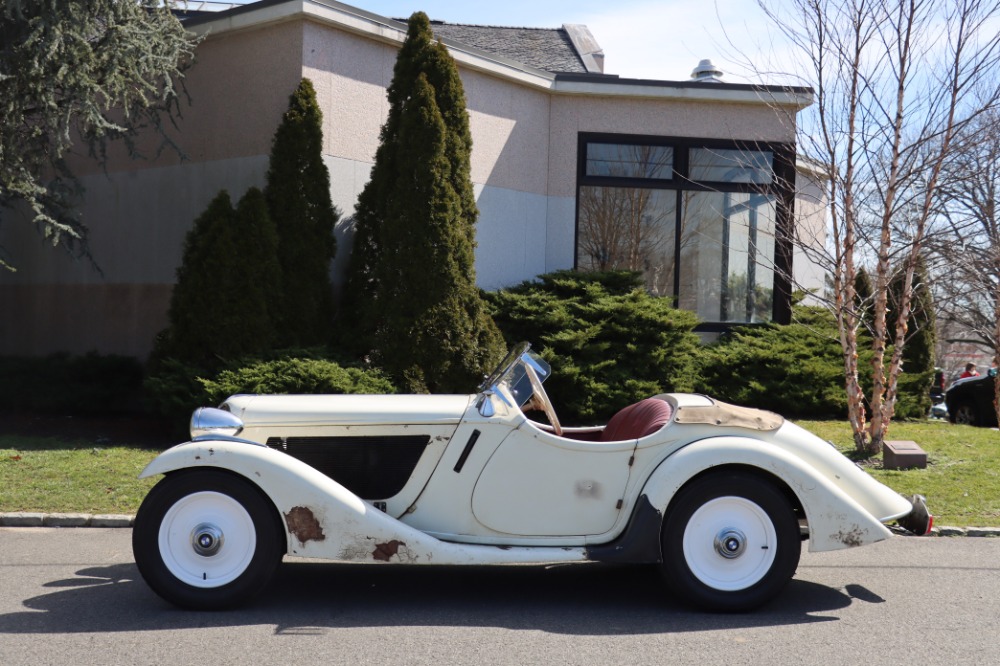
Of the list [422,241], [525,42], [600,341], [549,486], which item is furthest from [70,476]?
[525,42]

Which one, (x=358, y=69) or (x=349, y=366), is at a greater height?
(x=358, y=69)

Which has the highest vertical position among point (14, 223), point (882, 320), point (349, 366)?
point (14, 223)

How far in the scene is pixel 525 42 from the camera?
1862 centimetres

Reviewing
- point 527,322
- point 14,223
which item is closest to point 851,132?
point 527,322

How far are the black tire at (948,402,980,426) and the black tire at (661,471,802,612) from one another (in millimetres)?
13882

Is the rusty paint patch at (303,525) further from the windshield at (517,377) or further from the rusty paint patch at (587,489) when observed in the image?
the rusty paint patch at (587,489)

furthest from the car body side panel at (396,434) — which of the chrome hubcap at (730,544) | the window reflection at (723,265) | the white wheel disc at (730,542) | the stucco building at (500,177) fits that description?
the window reflection at (723,265)

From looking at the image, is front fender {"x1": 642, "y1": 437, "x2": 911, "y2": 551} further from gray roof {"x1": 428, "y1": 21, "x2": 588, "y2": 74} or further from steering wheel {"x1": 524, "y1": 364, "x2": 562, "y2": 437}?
gray roof {"x1": 428, "y1": 21, "x2": 588, "y2": 74}

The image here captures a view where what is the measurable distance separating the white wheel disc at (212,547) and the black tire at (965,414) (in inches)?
618

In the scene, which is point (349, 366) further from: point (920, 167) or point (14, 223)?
point (14, 223)

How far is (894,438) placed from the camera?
11.5 meters

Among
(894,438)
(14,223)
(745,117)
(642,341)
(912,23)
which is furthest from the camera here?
(14,223)

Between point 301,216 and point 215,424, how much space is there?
603 centimetres

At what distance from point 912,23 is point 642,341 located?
15.5ft
